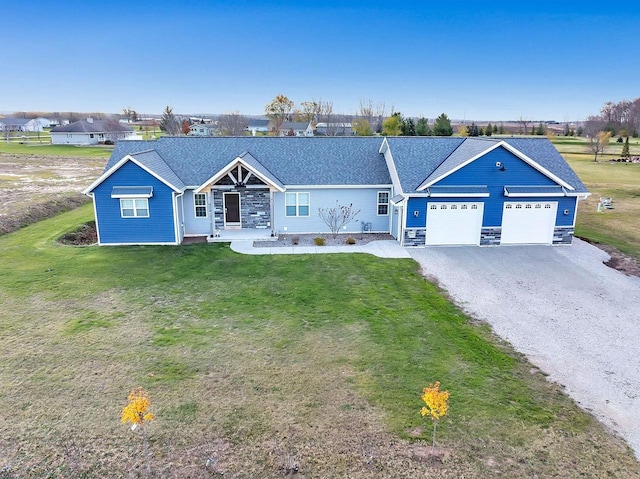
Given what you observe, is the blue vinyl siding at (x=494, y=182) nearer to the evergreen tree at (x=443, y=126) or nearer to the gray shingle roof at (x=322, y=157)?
the gray shingle roof at (x=322, y=157)

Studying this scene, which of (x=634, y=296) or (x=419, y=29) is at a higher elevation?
(x=419, y=29)

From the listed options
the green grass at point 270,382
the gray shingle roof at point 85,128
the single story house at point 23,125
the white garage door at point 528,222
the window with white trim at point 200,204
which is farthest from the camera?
the single story house at point 23,125

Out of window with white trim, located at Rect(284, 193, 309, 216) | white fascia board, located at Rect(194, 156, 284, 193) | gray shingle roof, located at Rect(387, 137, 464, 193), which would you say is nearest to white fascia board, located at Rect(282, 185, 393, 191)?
window with white trim, located at Rect(284, 193, 309, 216)

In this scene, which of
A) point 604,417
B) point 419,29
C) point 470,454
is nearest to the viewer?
point 470,454

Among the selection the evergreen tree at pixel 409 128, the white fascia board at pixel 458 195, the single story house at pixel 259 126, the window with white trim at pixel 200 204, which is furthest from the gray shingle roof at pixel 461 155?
the single story house at pixel 259 126

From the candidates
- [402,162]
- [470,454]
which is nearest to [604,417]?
[470,454]

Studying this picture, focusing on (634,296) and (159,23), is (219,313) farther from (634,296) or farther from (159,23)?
(159,23)

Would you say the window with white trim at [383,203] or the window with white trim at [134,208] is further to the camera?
the window with white trim at [383,203]
